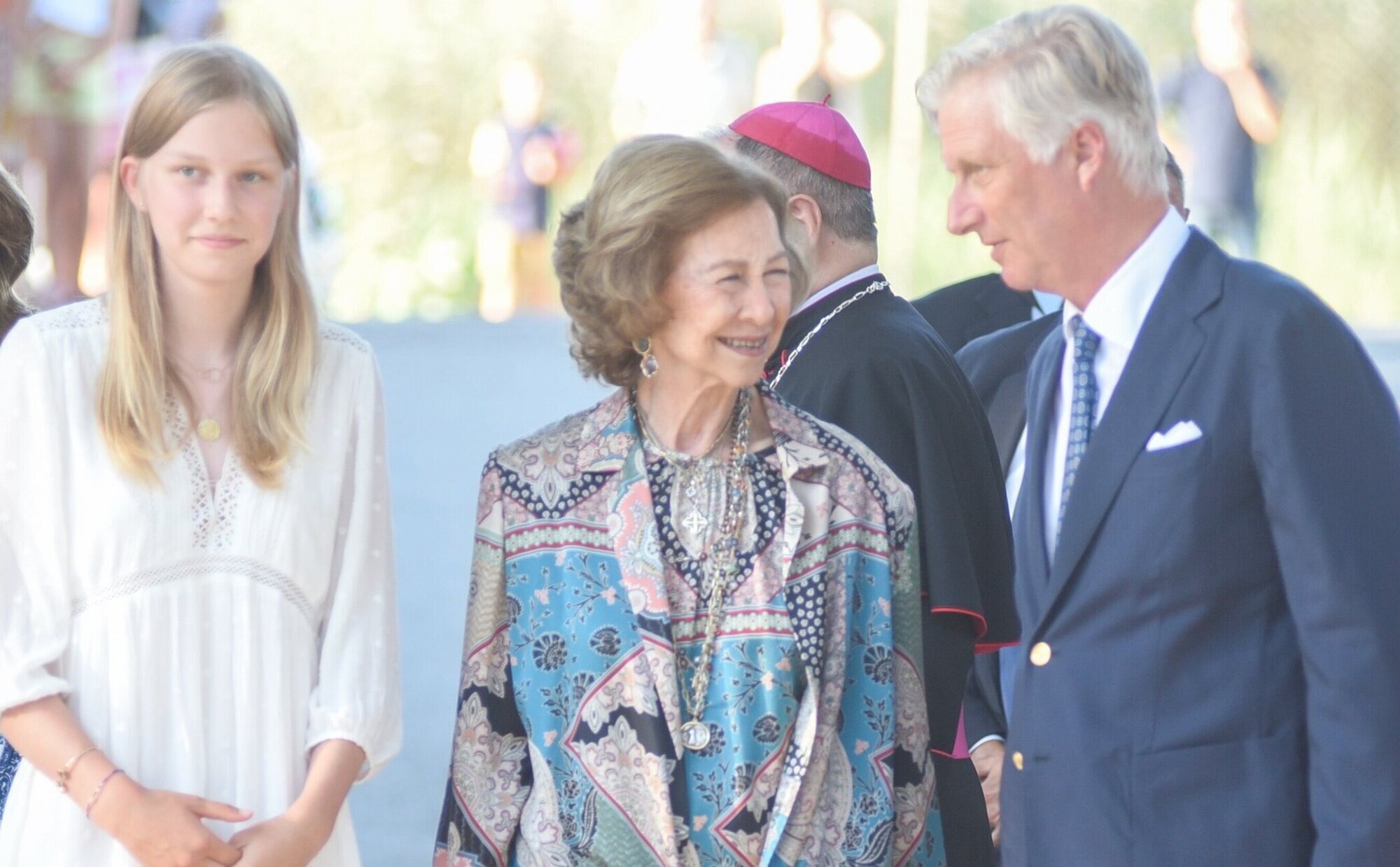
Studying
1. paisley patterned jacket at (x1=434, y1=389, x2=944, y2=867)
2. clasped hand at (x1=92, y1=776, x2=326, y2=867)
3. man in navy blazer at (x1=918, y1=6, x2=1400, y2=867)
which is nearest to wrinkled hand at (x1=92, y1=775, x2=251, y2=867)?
clasped hand at (x1=92, y1=776, x2=326, y2=867)

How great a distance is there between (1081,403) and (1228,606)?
0.36m

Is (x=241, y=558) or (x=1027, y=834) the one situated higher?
(x=241, y=558)

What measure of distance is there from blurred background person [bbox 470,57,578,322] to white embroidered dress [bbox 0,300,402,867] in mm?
5465

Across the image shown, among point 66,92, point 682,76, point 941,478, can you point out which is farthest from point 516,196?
point 941,478

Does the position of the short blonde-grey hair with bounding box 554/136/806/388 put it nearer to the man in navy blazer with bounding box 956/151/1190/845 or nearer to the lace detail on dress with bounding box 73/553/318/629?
the lace detail on dress with bounding box 73/553/318/629

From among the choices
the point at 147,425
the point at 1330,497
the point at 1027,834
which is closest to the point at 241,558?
the point at 147,425

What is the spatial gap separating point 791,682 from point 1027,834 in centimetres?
38

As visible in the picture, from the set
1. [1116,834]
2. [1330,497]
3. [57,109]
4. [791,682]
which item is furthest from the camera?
[57,109]

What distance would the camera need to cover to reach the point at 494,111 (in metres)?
8.00

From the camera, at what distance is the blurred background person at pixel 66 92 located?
6.98 m

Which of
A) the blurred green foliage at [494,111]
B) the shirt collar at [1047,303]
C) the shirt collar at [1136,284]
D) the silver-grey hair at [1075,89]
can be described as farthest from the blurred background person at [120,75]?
the shirt collar at [1136,284]

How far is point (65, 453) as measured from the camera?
7.61 ft

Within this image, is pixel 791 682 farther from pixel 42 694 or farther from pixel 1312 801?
pixel 42 694

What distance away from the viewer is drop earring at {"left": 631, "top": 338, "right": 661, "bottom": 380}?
253 centimetres
